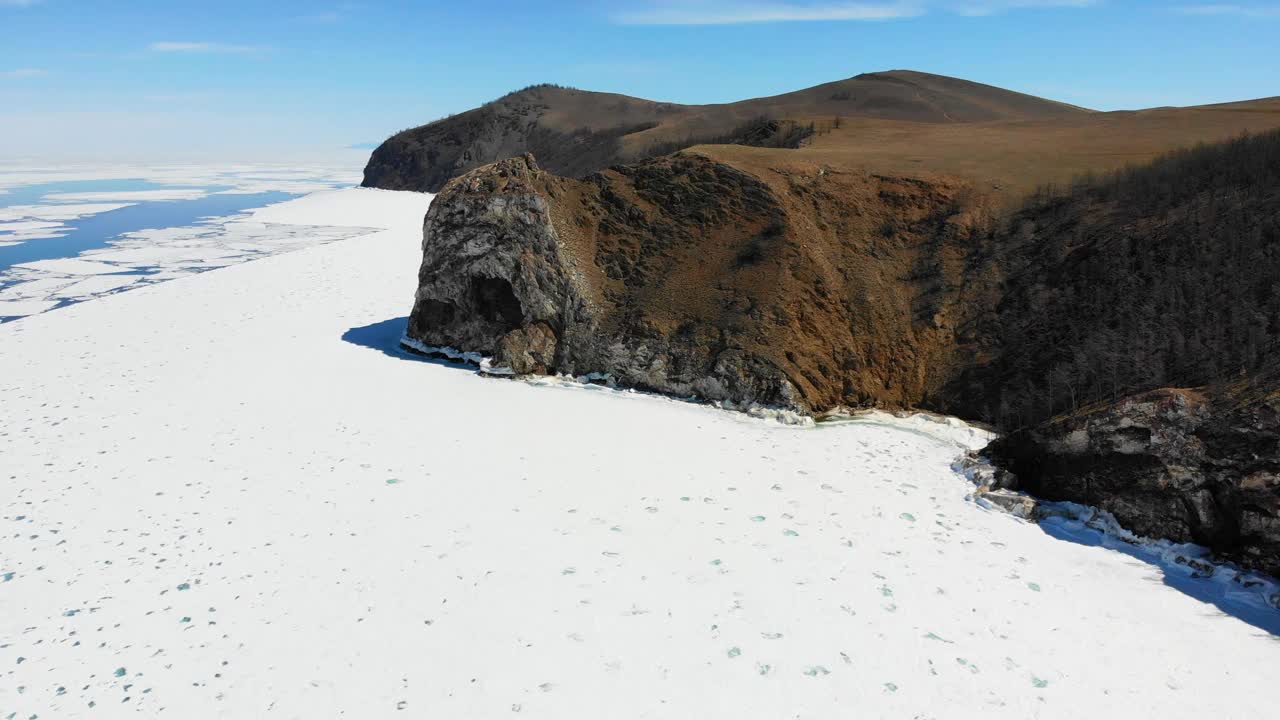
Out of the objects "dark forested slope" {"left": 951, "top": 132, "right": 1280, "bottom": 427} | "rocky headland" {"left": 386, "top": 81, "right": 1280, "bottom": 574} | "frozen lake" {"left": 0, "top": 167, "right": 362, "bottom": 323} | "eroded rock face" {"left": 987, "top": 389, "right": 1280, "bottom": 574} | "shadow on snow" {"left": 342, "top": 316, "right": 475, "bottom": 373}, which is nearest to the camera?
"eroded rock face" {"left": 987, "top": 389, "right": 1280, "bottom": 574}

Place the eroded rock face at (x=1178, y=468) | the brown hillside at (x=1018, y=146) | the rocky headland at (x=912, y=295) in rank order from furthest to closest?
the brown hillside at (x=1018, y=146)
the rocky headland at (x=912, y=295)
the eroded rock face at (x=1178, y=468)

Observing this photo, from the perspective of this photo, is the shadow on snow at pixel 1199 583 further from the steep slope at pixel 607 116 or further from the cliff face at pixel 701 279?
the steep slope at pixel 607 116

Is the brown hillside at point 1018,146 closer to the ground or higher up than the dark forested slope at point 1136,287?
higher up

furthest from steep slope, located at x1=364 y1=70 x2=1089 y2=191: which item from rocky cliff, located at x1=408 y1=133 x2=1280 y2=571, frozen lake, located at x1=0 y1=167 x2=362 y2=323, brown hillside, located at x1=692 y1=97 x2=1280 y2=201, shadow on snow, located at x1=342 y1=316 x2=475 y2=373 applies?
rocky cliff, located at x1=408 y1=133 x2=1280 y2=571

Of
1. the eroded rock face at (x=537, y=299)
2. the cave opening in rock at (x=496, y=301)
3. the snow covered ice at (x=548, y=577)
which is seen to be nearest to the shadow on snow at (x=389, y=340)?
the eroded rock face at (x=537, y=299)

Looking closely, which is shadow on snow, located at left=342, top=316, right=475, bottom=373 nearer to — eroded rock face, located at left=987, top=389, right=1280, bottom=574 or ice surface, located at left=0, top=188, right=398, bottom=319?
eroded rock face, located at left=987, top=389, right=1280, bottom=574

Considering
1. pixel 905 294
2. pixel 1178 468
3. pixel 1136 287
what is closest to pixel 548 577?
pixel 1178 468
